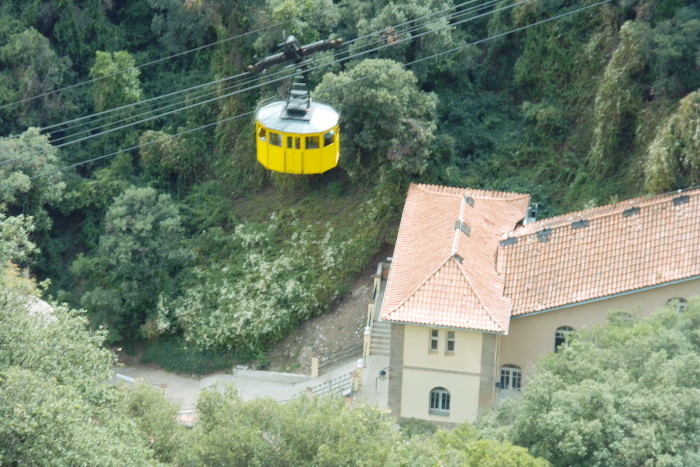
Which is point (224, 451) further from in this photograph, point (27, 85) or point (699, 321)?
point (27, 85)

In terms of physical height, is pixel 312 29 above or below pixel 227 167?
above

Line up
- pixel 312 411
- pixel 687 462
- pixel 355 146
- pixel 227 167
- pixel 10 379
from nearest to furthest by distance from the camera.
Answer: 1. pixel 10 379
2. pixel 687 462
3. pixel 312 411
4. pixel 355 146
5. pixel 227 167

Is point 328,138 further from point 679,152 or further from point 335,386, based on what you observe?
point 679,152

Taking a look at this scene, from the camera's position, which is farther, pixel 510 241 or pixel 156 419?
pixel 510 241

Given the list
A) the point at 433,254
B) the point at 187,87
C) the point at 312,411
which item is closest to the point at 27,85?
the point at 187,87

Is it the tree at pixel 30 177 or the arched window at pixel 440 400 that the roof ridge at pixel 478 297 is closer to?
the arched window at pixel 440 400

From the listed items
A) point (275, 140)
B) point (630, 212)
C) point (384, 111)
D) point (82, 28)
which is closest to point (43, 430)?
point (275, 140)

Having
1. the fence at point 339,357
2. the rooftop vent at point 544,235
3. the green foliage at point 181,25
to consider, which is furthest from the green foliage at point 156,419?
the green foliage at point 181,25
